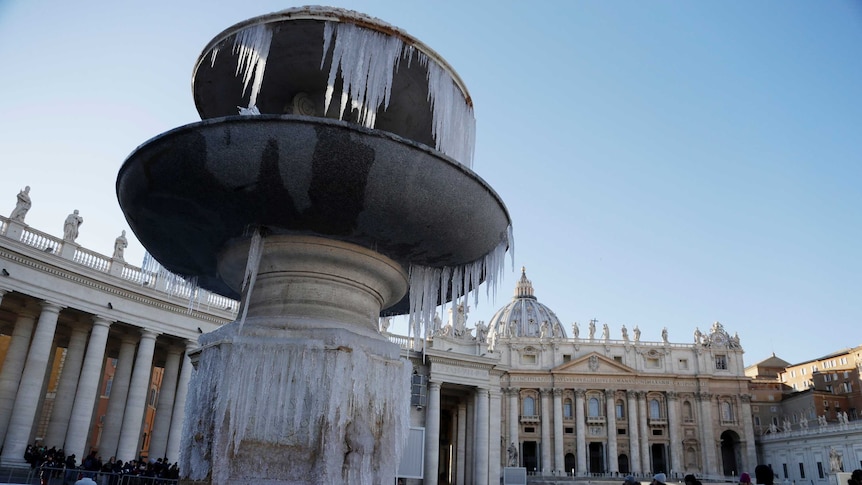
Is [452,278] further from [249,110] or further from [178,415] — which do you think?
[178,415]

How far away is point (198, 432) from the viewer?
19.3ft

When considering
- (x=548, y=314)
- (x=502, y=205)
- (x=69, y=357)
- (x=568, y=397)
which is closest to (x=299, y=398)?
(x=502, y=205)

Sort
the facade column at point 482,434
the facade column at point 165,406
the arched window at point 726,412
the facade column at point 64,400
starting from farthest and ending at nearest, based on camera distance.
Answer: the arched window at point 726,412, the facade column at point 482,434, the facade column at point 165,406, the facade column at point 64,400

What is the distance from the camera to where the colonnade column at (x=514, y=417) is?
3086 inches

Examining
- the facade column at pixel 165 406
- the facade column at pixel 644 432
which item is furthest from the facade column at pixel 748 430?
the facade column at pixel 165 406

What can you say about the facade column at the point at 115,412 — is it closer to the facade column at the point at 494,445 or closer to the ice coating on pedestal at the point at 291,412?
the facade column at the point at 494,445

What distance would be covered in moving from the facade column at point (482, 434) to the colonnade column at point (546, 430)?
42.1 metres

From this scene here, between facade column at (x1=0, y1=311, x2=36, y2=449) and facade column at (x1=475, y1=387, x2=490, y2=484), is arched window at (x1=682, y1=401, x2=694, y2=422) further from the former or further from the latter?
facade column at (x1=0, y1=311, x2=36, y2=449)

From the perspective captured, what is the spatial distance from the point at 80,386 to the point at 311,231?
21.9 metres

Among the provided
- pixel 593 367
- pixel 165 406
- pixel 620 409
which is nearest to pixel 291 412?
pixel 165 406

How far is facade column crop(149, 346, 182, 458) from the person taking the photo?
27688 millimetres

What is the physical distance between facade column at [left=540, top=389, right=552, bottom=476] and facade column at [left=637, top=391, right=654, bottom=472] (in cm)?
1128

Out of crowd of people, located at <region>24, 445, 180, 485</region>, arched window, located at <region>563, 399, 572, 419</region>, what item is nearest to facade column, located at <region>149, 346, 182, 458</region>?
crowd of people, located at <region>24, 445, 180, 485</region>

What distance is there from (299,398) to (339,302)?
46.4 inches
